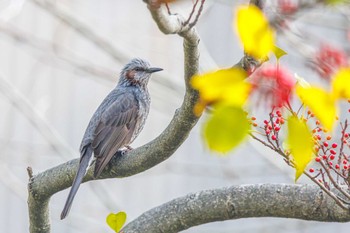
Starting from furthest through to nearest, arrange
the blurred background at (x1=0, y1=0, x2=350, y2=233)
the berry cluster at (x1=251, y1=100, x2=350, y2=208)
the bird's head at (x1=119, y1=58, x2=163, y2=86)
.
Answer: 1. the blurred background at (x1=0, y1=0, x2=350, y2=233)
2. the bird's head at (x1=119, y1=58, x2=163, y2=86)
3. the berry cluster at (x1=251, y1=100, x2=350, y2=208)

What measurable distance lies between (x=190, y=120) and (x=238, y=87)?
79.3 inches

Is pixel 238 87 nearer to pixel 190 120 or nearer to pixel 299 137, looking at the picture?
pixel 299 137

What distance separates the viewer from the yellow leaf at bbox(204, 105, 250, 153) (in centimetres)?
140

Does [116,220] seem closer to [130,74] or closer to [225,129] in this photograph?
[225,129]

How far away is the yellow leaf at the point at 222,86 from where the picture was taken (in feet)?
4.56

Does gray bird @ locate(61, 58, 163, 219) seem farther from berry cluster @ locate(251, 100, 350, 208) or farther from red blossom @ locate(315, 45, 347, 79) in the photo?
red blossom @ locate(315, 45, 347, 79)

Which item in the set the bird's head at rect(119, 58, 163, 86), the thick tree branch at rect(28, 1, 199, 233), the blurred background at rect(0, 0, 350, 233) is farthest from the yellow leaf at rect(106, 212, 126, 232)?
the blurred background at rect(0, 0, 350, 233)

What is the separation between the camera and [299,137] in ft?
4.91

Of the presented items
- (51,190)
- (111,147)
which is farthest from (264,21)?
(111,147)

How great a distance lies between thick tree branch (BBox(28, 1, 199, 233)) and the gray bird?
1.88ft

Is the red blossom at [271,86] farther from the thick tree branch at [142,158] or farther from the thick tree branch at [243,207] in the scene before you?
the thick tree branch at [243,207]

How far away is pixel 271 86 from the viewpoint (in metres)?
1.84

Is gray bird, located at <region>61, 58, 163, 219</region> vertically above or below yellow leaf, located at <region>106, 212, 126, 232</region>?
above

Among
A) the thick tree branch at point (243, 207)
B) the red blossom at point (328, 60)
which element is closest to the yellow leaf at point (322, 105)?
the red blossom at point (328, 60)
